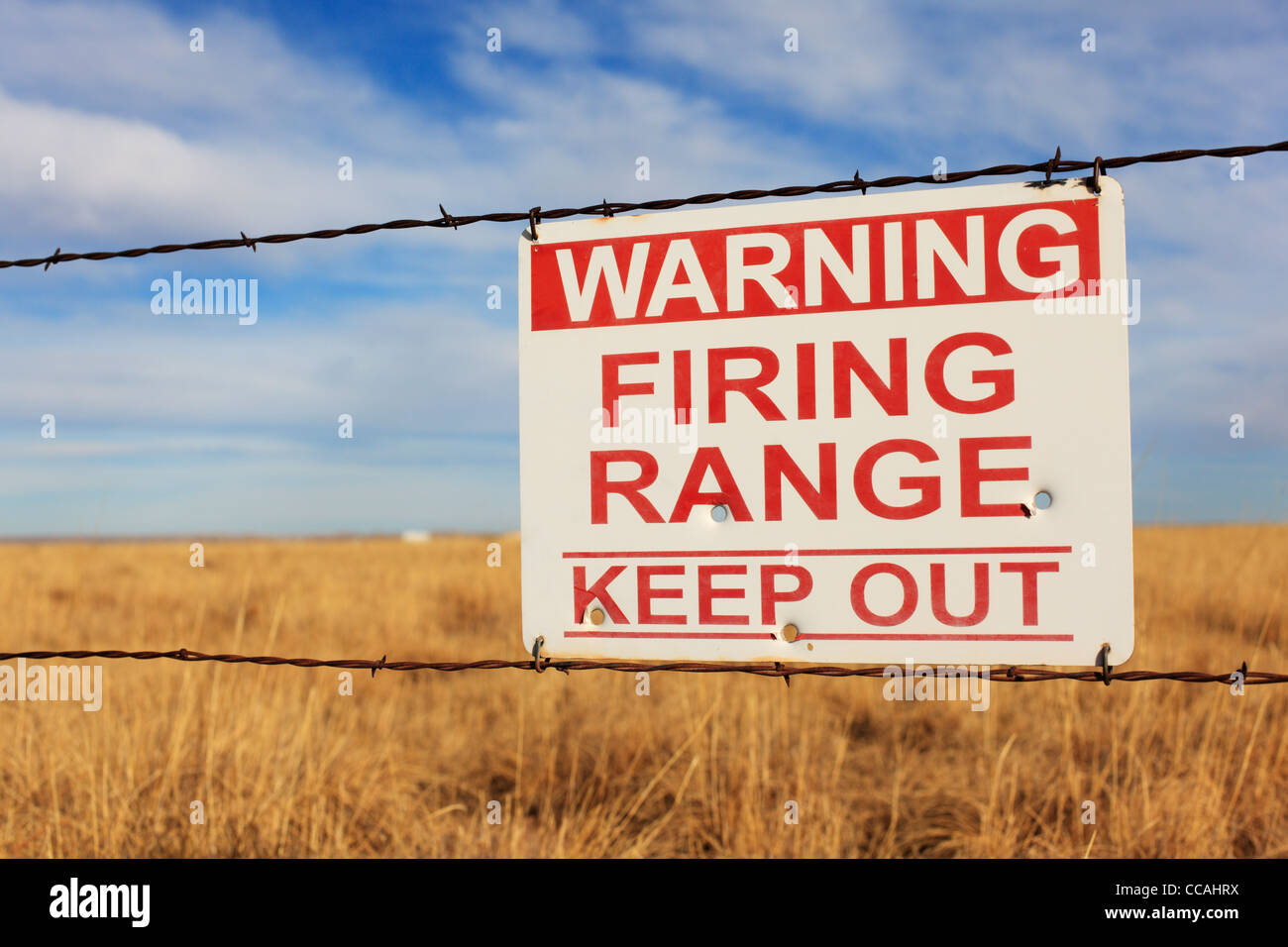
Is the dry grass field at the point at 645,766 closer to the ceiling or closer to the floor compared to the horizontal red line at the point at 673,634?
closer to the floor

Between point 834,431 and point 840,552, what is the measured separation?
0.24 metres

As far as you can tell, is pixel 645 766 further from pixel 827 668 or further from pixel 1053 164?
pixel 1053 164

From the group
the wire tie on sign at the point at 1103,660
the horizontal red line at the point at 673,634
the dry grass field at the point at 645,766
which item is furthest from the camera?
the dry grass field at the point at 645,766

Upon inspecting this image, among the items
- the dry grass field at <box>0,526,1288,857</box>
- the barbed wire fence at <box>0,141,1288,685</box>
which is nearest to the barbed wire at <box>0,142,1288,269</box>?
the barbed wire fence at <box>0,141,1288,685</box>

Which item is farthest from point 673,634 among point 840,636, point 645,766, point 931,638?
point 645,766

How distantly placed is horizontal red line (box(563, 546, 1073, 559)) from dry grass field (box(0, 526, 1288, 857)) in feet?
7.03

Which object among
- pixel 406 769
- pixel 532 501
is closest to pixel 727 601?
pixel 532 501

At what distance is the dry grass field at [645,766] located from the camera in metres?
3.42

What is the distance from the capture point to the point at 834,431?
163 centimetres

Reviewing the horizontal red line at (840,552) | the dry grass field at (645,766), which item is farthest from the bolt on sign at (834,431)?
the dry grass field at (645,766)

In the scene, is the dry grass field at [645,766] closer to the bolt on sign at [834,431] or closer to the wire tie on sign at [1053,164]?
the bolt on sign at [834,431]

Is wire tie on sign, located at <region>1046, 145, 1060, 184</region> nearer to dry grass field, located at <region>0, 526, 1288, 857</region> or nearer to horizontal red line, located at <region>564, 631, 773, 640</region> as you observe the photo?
horizontal red line, located at <region>564, 631, 773, 640</region>

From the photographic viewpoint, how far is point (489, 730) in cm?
570
